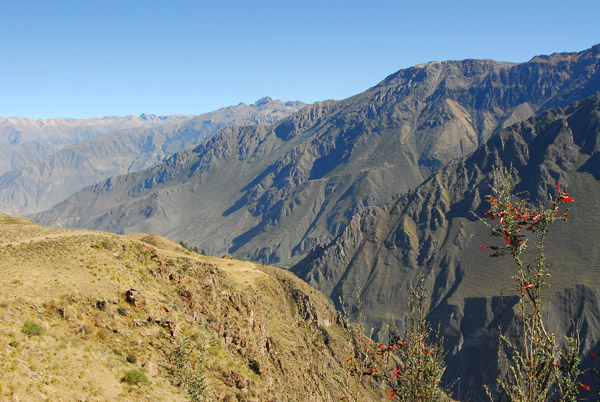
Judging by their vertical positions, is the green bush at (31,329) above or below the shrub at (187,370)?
above

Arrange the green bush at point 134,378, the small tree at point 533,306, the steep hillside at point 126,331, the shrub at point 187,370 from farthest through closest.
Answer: the shrub at point 187,370, the green bush at point 134,378, the steep hillside at point 126,331, the small tree at point 533,306

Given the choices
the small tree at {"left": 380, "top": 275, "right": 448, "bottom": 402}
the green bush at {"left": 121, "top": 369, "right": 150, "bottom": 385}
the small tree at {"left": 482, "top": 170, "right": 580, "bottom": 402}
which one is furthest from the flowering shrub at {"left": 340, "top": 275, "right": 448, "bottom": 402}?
the green bush at {"left": 121, "top": 369, "right": 150, "bottom": 385}

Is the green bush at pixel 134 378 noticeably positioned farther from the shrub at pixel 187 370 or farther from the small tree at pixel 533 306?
the small tree at pixel 533 306

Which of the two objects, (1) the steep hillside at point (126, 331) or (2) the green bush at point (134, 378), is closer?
(1) the steep hillside at point (126, 331)

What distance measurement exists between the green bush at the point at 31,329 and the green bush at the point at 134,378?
20.8ft

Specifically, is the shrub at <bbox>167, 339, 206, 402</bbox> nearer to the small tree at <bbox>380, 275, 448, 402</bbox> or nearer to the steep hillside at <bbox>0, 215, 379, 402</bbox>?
the steep hillside at <bbox>0, 215, 379, 402</bbox>

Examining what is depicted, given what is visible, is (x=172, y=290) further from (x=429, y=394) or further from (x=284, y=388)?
(x=429, y=394)

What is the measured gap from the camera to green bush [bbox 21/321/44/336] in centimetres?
2666

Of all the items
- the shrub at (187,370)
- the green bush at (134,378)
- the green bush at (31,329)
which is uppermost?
the green bush at (31,329)

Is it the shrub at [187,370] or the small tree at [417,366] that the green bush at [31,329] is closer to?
the shrub at [187,370]

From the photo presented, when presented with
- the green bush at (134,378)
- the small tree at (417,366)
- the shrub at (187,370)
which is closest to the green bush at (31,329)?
the green bush at (134,378)

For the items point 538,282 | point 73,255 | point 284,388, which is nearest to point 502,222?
point 538,282

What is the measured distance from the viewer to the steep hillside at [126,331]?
80.6 feet

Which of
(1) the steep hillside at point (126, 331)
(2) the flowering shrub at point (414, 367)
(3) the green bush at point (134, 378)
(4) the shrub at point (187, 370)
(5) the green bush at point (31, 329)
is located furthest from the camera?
(4) the shrub at point (187, 370)
